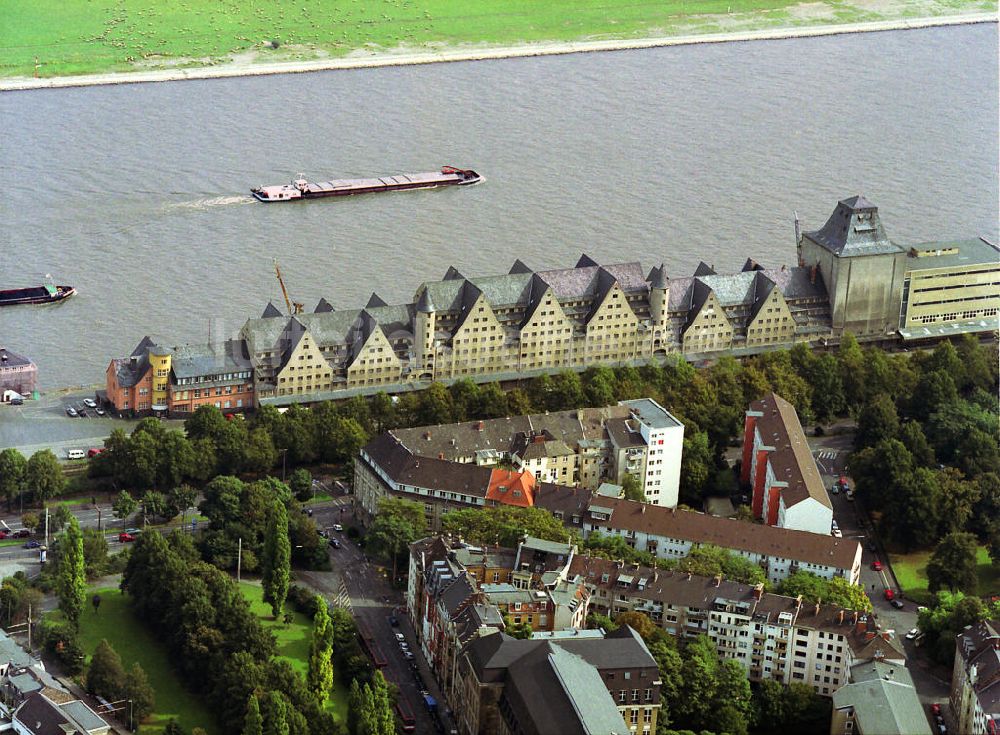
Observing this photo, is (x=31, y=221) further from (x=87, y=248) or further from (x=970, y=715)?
(x=970, y=715)

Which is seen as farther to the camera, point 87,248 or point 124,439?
point 87,248

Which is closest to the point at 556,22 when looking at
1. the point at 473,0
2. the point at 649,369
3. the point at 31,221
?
the point at 473,0

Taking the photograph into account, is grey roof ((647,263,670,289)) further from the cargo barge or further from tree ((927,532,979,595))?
the cargo barge

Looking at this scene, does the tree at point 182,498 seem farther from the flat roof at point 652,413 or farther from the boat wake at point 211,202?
the boat wake at point 211,202

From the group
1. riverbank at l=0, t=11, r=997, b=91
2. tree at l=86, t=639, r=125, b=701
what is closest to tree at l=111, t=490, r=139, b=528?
tree at l=86, t=639, r=125, b=701

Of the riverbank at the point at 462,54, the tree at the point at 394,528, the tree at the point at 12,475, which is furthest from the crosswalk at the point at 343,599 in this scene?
the riverbank at the point at 462,54

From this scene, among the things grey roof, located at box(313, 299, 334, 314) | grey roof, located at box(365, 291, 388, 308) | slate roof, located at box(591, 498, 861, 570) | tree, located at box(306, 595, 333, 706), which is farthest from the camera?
grey roof, located at box(365, 291, 388, 308)

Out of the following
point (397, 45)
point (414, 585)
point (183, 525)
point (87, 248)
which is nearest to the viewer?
point (414, 585)
